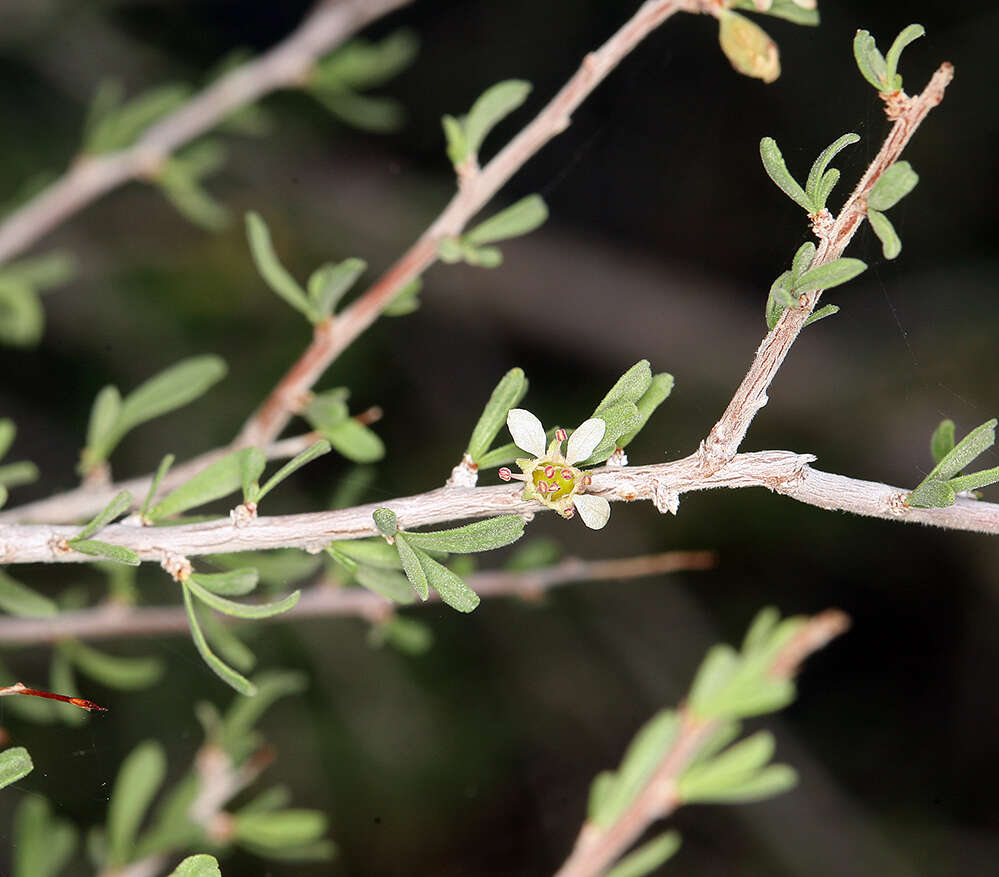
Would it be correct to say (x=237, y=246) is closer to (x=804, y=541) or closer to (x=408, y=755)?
(x=408, y=755)

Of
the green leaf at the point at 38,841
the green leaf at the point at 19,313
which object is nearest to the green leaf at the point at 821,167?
the green leaf at the point at 38,841

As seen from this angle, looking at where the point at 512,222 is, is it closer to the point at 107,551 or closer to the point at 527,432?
the point at 527,432

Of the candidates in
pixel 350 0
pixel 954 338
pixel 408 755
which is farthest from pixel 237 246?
pixel 954 338

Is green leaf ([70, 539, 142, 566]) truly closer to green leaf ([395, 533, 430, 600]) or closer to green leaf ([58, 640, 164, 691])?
green leaf ([395, 533, 430, 600])

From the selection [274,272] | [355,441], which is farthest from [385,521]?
[274,272]

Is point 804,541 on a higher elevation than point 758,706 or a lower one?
higher

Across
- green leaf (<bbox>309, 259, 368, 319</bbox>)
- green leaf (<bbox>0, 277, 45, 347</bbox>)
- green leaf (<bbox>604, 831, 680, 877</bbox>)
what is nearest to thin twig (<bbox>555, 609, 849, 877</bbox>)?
green leaf (<bbox>604, 831, 680, 877</bbox>)
